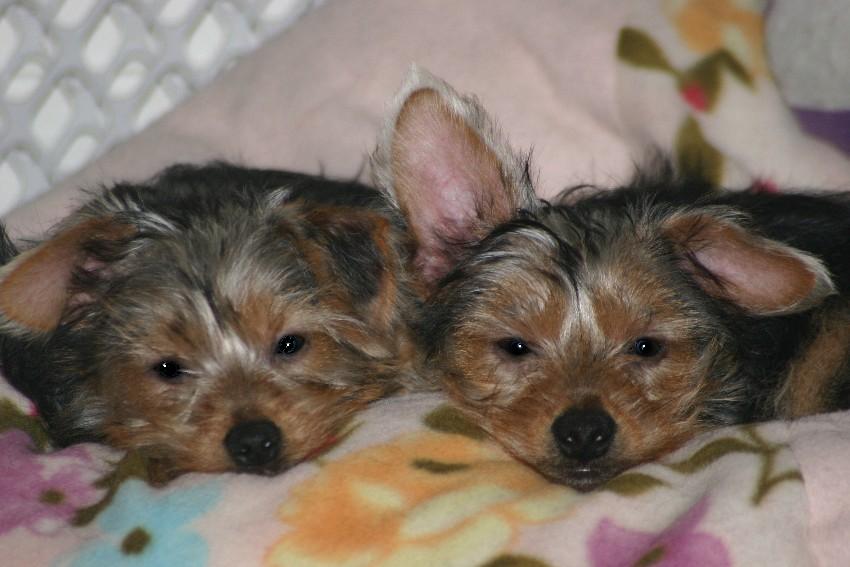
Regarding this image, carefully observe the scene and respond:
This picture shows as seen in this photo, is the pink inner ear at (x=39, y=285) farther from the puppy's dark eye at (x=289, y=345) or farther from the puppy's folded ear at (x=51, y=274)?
the puppy's dark eye at (x=289, y=345)

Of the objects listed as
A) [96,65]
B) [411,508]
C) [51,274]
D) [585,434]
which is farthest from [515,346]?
[96,65]

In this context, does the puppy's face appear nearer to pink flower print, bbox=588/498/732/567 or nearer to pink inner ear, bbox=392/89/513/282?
pink inner ear, bbox=392/89/513/282

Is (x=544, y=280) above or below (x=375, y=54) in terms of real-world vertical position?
below

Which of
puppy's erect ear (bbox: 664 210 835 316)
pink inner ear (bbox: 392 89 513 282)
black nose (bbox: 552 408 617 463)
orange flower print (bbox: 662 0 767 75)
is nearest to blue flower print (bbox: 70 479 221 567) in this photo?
black nose (bbox: 552 408 617 463)

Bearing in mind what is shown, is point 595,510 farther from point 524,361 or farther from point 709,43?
point 709,43

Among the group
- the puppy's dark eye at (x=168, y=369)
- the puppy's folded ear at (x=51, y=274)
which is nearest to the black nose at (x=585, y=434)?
the puppy's dark eye at (x=168, y=369)

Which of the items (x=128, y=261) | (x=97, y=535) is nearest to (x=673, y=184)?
(x=128, y=261)
